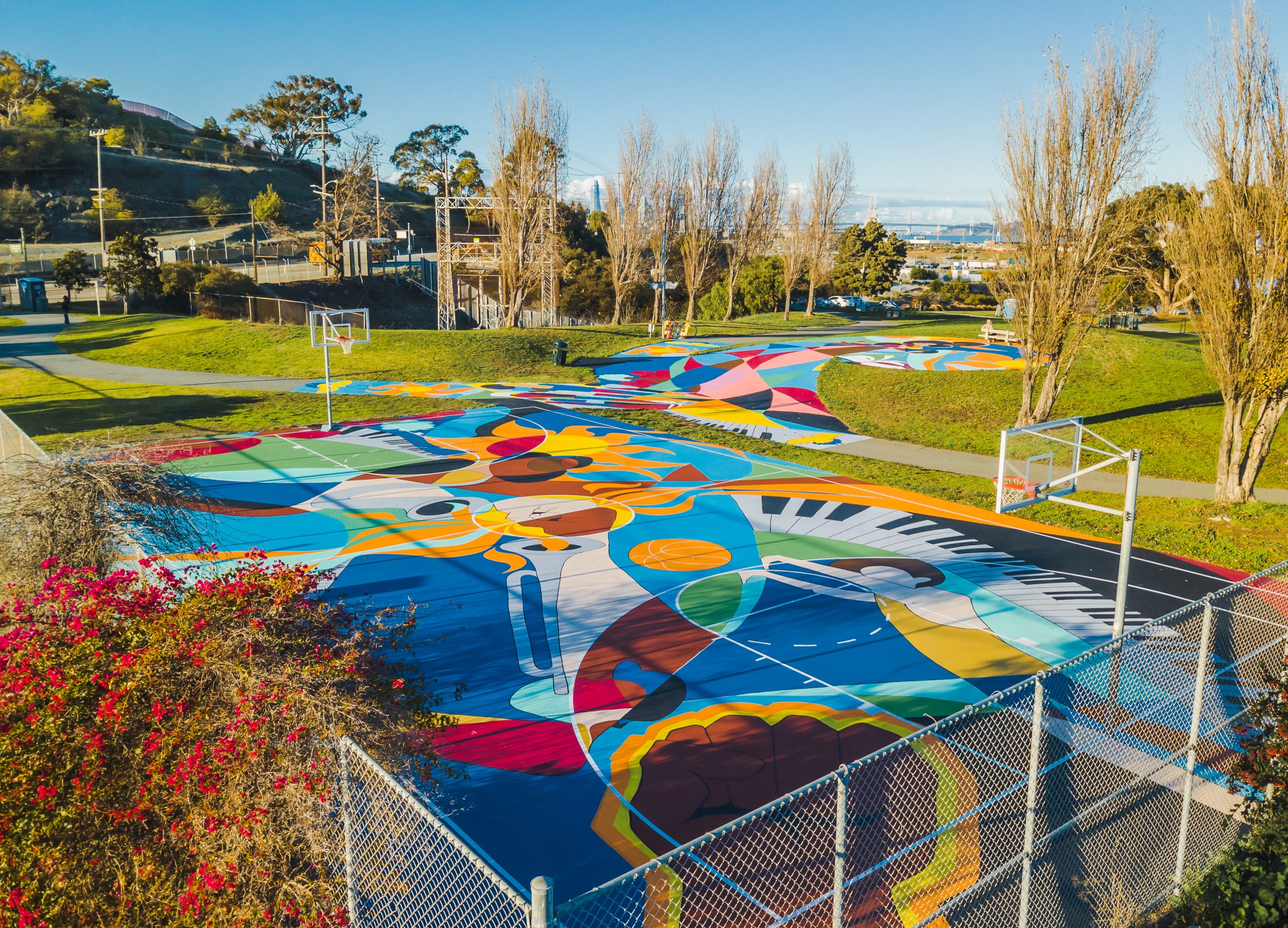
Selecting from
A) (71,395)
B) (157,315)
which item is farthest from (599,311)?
(71,395)

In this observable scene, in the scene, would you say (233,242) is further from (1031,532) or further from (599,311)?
(1031,532)

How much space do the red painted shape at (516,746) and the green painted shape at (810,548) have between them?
7.90 metres

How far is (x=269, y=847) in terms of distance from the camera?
6.34 m

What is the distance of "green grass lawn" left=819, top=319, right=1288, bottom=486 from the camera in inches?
1040

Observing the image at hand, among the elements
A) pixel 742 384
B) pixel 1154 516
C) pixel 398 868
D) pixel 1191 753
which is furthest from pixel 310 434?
pixel 1191 753

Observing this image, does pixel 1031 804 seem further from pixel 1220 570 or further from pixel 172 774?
pixel 1220 570

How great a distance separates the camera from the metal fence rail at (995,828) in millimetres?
7977

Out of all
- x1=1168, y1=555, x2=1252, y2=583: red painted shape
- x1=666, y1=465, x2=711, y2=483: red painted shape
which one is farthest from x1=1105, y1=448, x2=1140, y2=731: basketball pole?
x1=666, y1=465, x2=711, y2=483: red painted shape

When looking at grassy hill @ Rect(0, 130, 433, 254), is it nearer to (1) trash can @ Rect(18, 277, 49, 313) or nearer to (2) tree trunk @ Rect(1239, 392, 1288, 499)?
(1) trash can @ Rect(18, 277, 49, 313)

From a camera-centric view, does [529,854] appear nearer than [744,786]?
Yes

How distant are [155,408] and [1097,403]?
1332 inches

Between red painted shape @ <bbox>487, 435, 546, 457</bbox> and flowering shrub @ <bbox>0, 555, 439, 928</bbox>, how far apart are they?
19.0 m

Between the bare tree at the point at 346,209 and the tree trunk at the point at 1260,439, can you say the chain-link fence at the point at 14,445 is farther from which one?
the bare tree at the point at 346,209

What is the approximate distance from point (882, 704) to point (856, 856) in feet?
11.9
